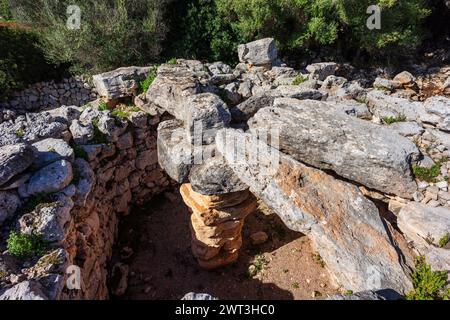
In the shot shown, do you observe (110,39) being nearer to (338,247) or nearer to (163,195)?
(163,195)

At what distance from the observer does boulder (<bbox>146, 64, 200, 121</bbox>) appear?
8.37 m

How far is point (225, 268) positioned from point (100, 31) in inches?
445

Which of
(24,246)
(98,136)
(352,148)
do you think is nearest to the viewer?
(24,246)

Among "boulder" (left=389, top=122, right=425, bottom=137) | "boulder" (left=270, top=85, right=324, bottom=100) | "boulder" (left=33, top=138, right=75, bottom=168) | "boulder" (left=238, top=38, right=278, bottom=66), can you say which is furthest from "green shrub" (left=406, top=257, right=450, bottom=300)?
"boulder" (left=238, top=38, right=278, bottom=66)

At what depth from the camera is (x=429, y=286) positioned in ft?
18.6

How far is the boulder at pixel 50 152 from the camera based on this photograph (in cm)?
659

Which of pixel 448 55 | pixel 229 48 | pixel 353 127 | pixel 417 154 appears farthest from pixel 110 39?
pixel 448 55

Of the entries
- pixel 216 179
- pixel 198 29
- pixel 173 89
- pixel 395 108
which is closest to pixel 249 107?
pixel 173 89

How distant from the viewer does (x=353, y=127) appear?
705 centimetres

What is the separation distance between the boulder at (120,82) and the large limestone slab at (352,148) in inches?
196

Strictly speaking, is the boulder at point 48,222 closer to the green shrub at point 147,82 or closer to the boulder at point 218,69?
the green shrub at point 147,82

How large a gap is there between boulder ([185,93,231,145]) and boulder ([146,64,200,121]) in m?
0.88

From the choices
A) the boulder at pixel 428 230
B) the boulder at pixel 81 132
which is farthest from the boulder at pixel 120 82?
the boulder at pixel 428 230

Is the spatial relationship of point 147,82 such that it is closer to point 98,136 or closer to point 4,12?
point 98,136
